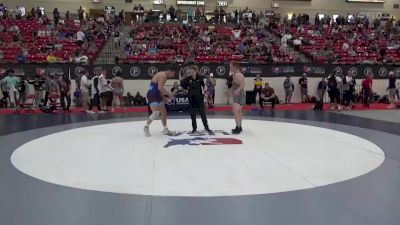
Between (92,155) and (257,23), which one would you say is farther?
(257,23)

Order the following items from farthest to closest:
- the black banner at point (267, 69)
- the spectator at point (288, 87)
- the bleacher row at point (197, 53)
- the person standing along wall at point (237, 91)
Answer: the bleacher row at point (197, 53) < the spectator at point (288, 87) < the black banner at point (267, 69) < the person standing along wall at point (237, 91)

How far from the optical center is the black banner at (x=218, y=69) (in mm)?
16875

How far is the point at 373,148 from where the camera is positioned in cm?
743

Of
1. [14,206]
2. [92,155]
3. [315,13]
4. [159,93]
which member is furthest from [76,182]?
[315,13]

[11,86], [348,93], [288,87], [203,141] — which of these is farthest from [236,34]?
[203,141]

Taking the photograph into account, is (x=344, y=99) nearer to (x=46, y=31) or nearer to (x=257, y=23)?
(x=257, y=23)

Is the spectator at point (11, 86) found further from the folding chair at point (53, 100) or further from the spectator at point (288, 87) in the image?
the spectator at point (288, 87)

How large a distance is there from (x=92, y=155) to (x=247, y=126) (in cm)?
466

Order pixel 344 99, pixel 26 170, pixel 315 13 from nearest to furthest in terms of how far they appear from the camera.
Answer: pixel 26 170
pixel 344 99
pixel 315 13

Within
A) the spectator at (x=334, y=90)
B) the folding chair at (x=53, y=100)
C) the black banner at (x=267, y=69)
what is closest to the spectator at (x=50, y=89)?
the folding chair at (x=53, y=100)

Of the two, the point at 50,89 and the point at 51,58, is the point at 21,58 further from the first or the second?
the point at 50,89

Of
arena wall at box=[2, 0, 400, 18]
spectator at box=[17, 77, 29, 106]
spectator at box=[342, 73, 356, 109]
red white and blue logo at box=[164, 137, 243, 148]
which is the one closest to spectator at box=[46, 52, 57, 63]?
spectator at box=[17, 77, 29, 106]

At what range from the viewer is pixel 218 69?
1845 cm

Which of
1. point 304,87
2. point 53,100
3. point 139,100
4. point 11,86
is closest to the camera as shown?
point 11,86
